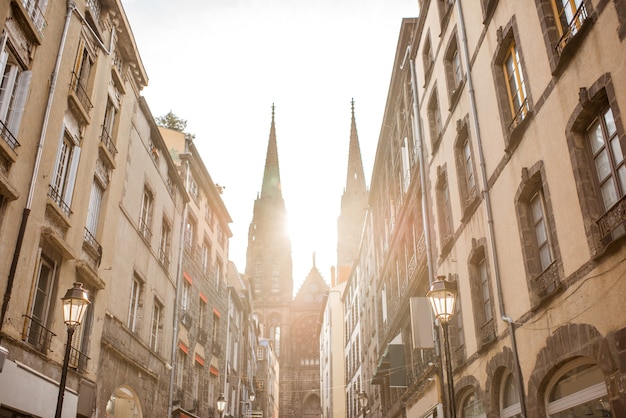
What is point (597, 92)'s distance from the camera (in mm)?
7816

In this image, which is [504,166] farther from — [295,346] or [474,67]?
[295,346]

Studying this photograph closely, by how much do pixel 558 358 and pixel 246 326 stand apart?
1294 inches

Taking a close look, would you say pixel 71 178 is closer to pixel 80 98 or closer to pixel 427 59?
pixel 80 98

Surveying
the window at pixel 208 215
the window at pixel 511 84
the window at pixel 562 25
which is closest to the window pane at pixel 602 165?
the window at pixel 562 25

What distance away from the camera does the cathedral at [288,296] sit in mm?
83750

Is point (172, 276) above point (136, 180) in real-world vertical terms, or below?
below

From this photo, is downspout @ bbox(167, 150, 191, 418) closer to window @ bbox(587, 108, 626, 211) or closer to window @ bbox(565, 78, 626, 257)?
window @ bbox(565, 78, 626, 257)

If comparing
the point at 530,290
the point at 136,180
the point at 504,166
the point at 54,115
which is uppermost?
the point at 136,180

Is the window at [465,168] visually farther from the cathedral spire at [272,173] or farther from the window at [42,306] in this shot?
the cathedral spire at [272,173]

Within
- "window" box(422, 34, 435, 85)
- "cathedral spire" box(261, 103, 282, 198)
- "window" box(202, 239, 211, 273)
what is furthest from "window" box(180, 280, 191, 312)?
"cathedral spire" box(261, 103, 282, 198)

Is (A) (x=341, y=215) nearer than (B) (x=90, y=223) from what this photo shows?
No

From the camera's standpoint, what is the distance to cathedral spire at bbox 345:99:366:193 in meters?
97.1

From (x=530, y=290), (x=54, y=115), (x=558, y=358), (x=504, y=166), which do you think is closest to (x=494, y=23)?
(x=504, y=166)

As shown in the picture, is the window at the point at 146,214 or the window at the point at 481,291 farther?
the window at the point at 146,214
